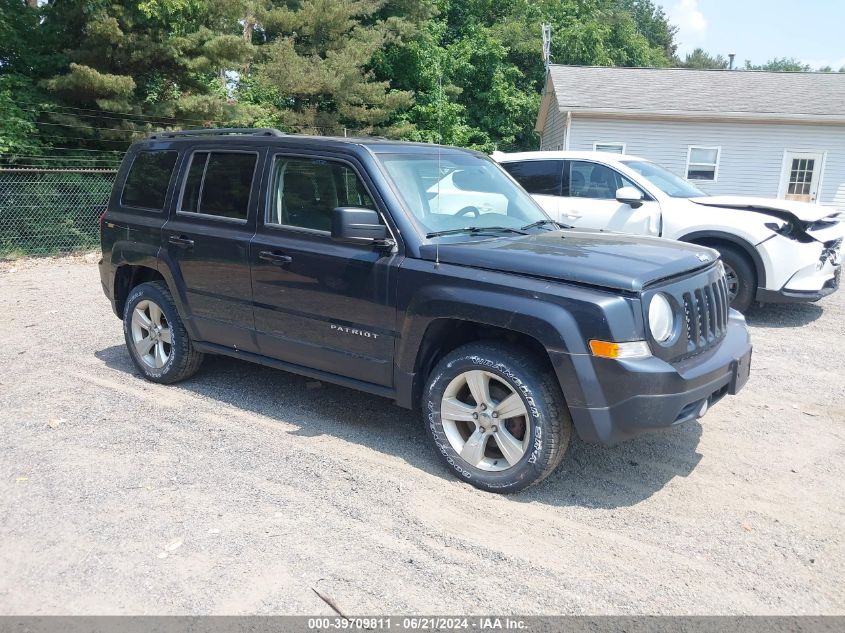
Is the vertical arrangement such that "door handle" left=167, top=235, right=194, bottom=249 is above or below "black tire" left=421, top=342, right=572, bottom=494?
above

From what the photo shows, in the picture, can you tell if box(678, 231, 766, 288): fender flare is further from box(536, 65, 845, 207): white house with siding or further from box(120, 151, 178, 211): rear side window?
box(536, 65, 845, 207): white house with siding

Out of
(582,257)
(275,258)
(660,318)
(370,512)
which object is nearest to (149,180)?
(275,258)

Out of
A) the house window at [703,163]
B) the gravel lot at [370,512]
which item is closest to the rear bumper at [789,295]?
the gravel lot at [370,512]

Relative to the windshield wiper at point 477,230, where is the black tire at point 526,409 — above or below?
below

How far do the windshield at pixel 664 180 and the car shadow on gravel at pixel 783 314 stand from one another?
156 cm

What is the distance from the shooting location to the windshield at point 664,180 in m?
8.52

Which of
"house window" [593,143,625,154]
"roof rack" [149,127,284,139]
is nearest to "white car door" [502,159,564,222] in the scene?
"roof rack" [149,127,284,139]

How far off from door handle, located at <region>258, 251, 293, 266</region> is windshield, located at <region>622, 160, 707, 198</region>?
5.37 meters

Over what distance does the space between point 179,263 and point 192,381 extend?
110 cm

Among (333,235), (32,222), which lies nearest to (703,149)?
(32,222)

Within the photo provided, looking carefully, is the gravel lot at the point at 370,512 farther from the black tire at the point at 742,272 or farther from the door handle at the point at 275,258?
the black tire at the point at 742,272

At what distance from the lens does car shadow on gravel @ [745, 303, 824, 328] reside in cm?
809

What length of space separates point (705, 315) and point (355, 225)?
6.72 ft

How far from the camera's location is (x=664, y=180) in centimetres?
879
